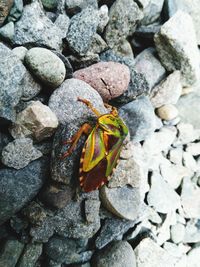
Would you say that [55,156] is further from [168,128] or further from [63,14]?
[168,128]

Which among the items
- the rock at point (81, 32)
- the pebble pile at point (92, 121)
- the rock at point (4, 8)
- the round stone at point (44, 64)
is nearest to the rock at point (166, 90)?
the pebble pile at point (92, 121)

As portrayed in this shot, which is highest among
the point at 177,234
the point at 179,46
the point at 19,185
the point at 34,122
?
the point at 179,46

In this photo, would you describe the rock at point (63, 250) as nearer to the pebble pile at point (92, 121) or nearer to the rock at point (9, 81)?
the pebble pile at point (92, 121)

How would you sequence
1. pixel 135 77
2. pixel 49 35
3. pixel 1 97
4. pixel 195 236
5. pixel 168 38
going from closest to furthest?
pixel 1 97 < pixel 49 35 < pixel 135 77 < pixel 168 38 < pixel 195 236

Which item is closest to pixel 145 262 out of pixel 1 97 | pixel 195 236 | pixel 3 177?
pixel 195 236

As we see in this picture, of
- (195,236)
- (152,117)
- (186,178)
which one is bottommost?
(195,236)

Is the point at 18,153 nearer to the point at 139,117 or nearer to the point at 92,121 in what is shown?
the point at 92,121

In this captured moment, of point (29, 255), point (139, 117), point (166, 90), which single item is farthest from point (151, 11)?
point (29, 255)
